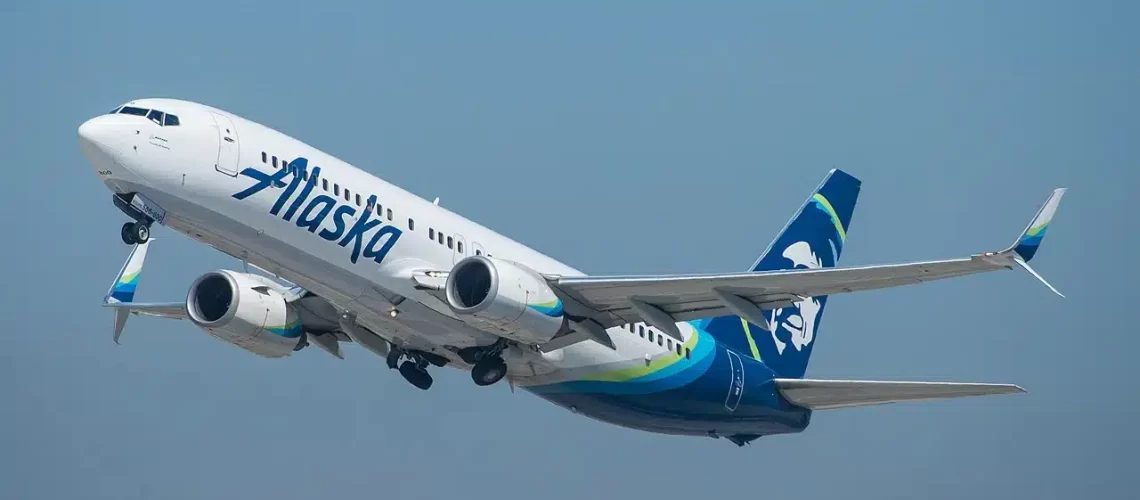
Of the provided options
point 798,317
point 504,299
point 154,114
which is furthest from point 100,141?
point 798,317

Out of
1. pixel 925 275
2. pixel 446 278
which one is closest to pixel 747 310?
pixel 925 275

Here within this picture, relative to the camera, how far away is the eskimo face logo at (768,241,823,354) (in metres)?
46.1

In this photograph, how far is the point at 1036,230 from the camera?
29844 millimetres

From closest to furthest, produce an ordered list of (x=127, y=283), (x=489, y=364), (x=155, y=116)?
1. (x=155, y=116)
2. (x=489, y=364)
3. (x=127, y=283)

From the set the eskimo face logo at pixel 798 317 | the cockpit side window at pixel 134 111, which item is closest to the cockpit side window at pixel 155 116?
the cockpit side window at pixel 134 111

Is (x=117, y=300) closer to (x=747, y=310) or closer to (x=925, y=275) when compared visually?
(x=747, y=310)

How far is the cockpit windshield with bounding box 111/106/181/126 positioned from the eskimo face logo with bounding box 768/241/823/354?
64.2 ft

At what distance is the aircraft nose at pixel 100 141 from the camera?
107 feet

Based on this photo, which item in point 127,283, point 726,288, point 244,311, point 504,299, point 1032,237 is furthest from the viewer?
point 127,283

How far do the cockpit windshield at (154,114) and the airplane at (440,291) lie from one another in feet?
0.14

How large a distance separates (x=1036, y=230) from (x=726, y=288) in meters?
7.57

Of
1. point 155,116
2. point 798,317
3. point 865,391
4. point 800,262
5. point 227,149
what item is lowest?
point 227,149

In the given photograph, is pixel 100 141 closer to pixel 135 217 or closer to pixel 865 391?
pixel 135 217

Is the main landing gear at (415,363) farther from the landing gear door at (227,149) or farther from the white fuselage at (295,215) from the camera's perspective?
the landing gear door at (227,149)
